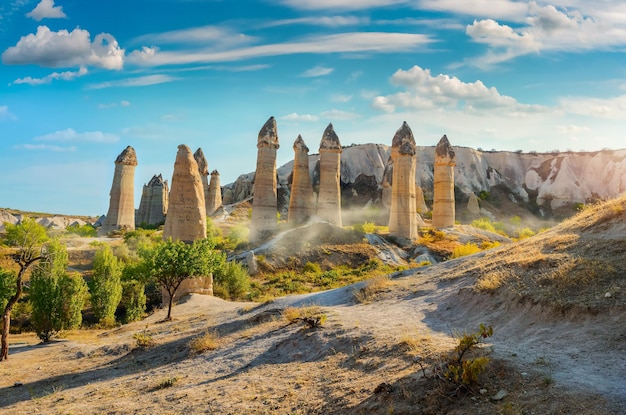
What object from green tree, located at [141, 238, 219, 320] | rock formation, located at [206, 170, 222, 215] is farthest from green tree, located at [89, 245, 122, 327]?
rock formation, located at [206, 170, 222, 215]

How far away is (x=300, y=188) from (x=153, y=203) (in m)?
22.0

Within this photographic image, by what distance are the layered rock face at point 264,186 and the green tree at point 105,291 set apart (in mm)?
12558

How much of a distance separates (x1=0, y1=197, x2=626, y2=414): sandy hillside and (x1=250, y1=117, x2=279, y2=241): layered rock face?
1568cm

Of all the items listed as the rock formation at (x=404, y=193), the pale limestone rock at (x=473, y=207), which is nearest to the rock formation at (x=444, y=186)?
the rock formation at (x=404, y=193)

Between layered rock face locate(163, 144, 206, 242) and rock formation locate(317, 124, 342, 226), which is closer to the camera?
layered rock face locate(163, 144, 206, 242)

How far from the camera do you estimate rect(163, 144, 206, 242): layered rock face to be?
66.3 ft

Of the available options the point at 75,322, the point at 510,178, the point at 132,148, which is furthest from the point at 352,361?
the point at 510,178

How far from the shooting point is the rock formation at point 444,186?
3678cm

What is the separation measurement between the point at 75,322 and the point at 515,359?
15.7 metres

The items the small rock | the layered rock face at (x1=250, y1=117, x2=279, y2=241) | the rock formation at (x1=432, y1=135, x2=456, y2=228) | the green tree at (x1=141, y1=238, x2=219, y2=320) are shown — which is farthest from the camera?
the rock formation at (x1=432, y1=135, x2=456, y2=228)

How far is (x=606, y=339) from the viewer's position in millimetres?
7621

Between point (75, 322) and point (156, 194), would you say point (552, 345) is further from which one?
point (156, 194)

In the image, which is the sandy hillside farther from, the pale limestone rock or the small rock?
the pale limestone rock

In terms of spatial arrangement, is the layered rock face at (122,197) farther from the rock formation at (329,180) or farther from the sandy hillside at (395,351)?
the sandy hillside at (395,351)
